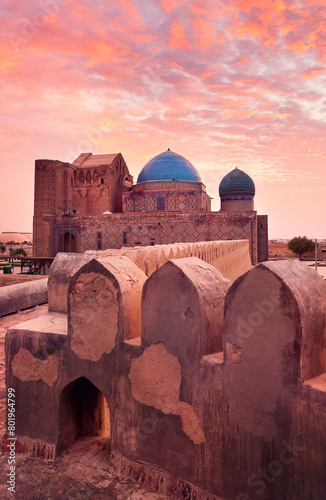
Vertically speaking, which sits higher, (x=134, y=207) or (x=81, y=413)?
(x=134, y=207)

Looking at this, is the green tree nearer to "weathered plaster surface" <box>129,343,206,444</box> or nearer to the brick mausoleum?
the brick mausoleum

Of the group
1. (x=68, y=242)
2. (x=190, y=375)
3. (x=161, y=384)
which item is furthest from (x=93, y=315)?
(x=68, y=242)

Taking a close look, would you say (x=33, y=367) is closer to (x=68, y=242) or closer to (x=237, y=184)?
(x=68, y=242)

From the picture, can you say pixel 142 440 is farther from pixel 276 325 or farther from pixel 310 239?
pixel 310 239

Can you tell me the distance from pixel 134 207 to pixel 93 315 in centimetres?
2799

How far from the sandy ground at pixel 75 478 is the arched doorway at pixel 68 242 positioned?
25.2 m

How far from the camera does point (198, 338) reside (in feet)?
7.32

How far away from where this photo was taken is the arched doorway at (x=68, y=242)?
90.0 ft

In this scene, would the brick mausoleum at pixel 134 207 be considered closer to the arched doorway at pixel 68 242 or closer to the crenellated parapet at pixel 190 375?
the arched doorway at pixel 68 242

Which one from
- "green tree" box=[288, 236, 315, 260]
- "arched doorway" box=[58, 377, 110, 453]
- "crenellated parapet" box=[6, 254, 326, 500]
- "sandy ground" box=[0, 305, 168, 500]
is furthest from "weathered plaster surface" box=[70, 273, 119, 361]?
"green tree" box=[288, 236, 315, 260]

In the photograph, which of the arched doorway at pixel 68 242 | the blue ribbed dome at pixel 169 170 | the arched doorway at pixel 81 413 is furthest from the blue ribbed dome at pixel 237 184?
the arched doorway at pixel 81 413

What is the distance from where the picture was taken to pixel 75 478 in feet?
8.02

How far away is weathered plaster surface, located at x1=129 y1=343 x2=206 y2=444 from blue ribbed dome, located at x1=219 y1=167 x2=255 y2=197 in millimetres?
31477

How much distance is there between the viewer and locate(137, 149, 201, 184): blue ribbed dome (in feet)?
99.2
